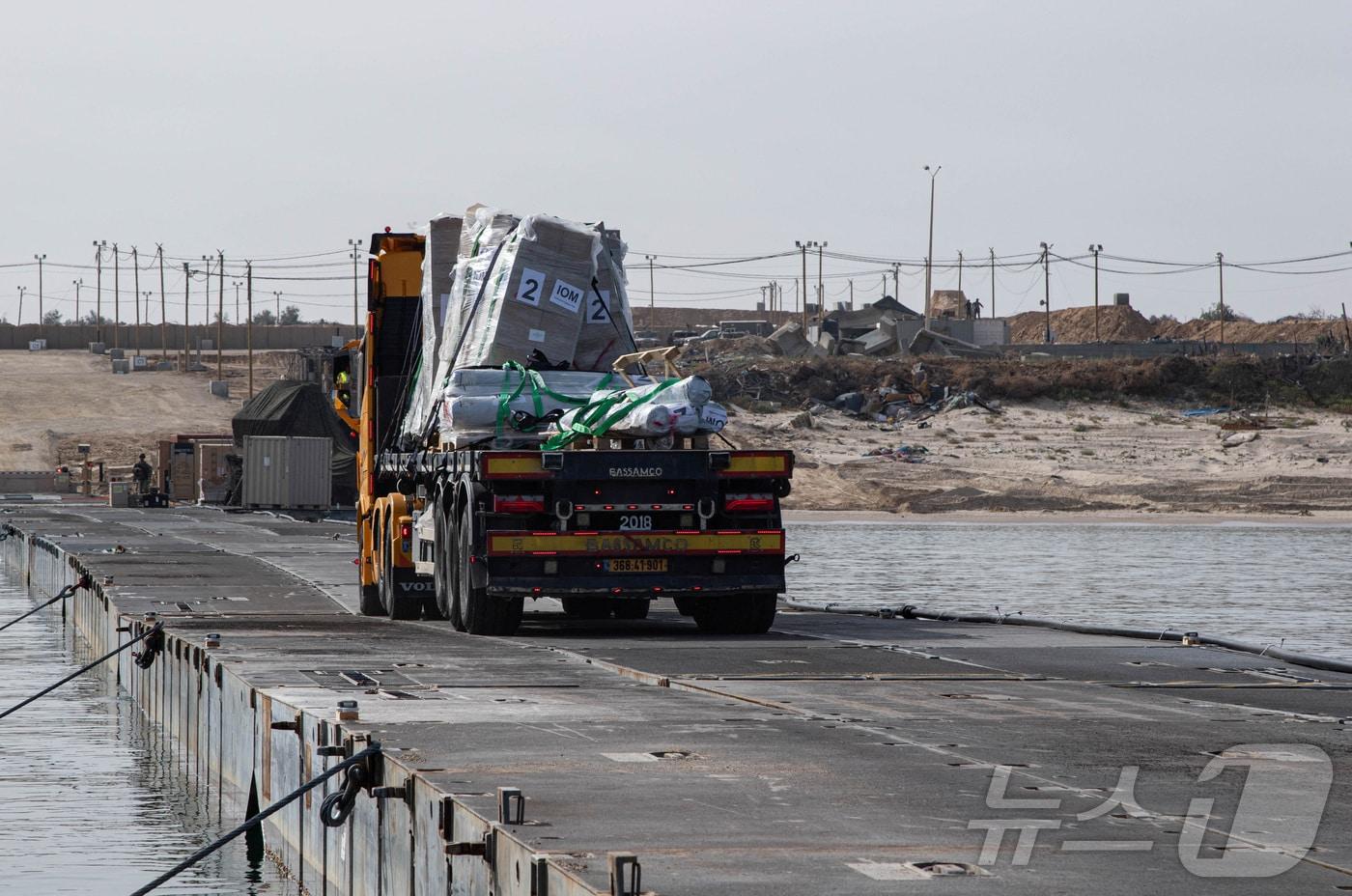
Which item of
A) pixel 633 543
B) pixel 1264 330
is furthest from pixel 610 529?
pixel 1264 330

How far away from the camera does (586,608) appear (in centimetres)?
2244

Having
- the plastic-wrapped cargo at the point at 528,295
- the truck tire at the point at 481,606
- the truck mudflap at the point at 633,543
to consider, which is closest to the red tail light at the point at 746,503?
the truck mudflap at the point at 633,543

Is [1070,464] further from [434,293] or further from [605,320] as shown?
[605,320]

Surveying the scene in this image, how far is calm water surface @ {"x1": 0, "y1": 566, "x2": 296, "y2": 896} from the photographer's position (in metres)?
11.8

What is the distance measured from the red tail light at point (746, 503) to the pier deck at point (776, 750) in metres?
1.20

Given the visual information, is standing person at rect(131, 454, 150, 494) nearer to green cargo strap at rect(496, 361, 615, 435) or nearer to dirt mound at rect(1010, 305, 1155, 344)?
green cargo strap at rect(496, 361, 615, 435)

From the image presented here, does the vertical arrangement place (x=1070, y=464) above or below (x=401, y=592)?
above

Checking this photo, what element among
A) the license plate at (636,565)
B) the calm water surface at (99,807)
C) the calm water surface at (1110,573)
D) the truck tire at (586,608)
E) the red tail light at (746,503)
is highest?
the red tail light at (746,503)

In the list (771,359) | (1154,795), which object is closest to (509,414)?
(1154,795)

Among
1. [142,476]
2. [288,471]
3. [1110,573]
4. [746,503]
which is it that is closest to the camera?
[746,503]

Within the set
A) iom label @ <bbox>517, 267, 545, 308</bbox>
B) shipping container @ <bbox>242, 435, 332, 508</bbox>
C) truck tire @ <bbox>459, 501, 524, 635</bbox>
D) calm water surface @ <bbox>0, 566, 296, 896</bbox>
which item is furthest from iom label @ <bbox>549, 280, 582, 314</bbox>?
shipping container @ <bbox>242, 435, 332, 508</bbox>

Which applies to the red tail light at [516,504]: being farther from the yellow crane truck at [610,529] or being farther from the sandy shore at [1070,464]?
the sandy shore at [1070,464]

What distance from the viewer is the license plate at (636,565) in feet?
60.0
